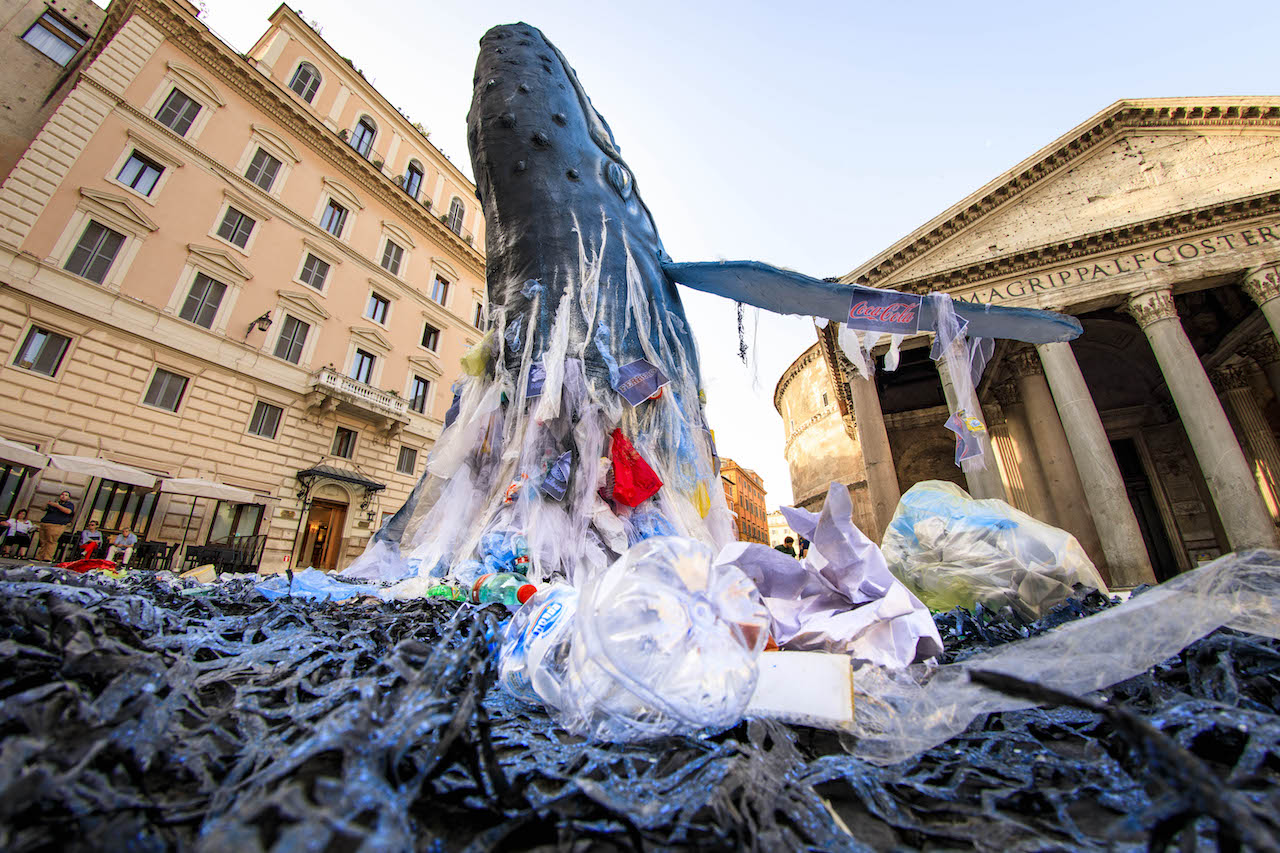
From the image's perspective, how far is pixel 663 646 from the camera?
103cm

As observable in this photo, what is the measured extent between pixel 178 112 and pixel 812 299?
17.2m

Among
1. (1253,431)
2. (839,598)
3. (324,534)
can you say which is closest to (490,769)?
(839,598)

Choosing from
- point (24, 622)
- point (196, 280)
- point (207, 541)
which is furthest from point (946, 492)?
point (196, 280)

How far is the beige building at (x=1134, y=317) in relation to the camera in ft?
31.5

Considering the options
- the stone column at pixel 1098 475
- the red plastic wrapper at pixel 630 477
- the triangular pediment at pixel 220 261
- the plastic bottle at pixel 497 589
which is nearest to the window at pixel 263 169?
the triangular pediment at pixel 220 261

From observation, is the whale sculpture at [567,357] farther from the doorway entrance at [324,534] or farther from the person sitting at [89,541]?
the doorway entrance at [324,534]

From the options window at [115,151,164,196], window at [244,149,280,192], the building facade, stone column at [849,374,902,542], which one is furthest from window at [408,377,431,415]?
the building facade

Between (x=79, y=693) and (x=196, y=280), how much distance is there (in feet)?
50.6

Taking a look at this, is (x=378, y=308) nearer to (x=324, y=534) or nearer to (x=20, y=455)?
(x=324, y=534)

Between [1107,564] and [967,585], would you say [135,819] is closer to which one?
[967,585]

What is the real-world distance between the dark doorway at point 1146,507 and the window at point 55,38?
3434 centimetres

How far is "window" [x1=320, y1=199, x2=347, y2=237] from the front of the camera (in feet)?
49.7

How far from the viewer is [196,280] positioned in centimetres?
1185

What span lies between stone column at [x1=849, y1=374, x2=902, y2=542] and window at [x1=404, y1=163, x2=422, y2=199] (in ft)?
57.1
